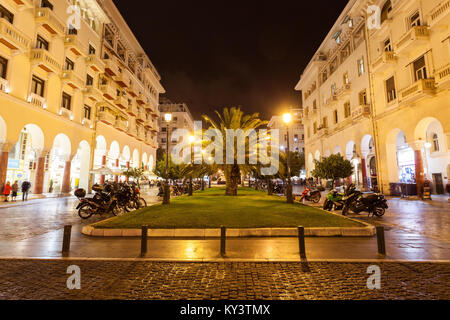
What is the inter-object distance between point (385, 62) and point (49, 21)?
1084 inches

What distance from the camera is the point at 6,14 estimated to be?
16391 mm

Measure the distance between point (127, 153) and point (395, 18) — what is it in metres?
33.6

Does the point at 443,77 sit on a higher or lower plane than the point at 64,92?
lower

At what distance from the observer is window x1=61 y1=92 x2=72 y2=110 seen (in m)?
22.4

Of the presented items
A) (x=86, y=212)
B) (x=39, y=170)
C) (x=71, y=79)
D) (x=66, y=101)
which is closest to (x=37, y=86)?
(x=71, y=79)

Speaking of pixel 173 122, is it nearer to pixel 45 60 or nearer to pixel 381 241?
pixel 45 60

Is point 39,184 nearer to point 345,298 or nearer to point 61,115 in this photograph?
point 61,115

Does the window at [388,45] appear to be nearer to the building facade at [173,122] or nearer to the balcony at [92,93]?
the balcony at [92,93]

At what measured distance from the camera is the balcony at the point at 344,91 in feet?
87.3

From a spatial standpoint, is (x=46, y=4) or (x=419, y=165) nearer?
(x=419, y=165)

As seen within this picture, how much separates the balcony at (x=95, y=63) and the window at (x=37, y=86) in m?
6.38

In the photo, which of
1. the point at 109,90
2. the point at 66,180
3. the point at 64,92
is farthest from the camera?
the point at 109,90

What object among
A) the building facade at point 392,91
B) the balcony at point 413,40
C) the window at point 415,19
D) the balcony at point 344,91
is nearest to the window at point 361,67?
the building facade at point 392,91

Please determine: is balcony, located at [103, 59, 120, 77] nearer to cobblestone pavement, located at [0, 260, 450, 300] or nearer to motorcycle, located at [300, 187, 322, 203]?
motorcycle, located at [300, 187, 322, 203]
